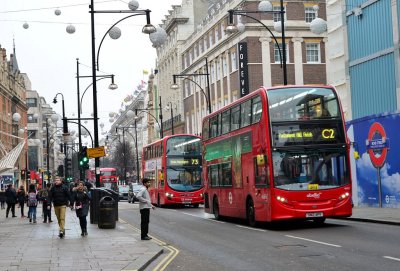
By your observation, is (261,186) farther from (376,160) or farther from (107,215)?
(376,160)

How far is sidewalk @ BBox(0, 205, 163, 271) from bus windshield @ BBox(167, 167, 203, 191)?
1768 cm

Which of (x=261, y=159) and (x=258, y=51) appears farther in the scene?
(x=258, y=51)

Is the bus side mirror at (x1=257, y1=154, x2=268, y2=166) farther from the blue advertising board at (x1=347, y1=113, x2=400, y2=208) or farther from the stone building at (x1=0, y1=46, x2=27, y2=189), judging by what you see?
the stone building at (x1=0, y1=46, x2=27, y2=189)

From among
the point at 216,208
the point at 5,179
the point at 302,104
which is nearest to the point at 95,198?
the point at 216,208

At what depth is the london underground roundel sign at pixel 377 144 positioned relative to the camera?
28.3 m

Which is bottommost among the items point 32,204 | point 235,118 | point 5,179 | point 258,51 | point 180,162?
point 32,204

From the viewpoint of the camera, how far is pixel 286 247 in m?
15.0

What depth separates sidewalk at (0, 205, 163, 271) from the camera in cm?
1232

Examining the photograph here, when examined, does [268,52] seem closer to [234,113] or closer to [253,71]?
[253,71]

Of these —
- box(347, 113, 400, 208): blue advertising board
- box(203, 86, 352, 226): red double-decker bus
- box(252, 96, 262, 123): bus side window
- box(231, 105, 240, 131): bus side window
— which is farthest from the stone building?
box(203, 86, 352, 226): red double-decker bus

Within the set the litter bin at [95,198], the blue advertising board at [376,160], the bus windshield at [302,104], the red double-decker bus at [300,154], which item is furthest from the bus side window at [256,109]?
the blue advertising board at [376,160]

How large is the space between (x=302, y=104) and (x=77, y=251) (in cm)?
833

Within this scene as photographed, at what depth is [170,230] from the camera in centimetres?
2241

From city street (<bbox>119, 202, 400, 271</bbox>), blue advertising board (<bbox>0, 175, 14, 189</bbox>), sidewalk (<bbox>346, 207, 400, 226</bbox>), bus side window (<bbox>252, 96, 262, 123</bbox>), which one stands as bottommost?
city street (<bbox>119, 202, 400, 271</bbox>)
